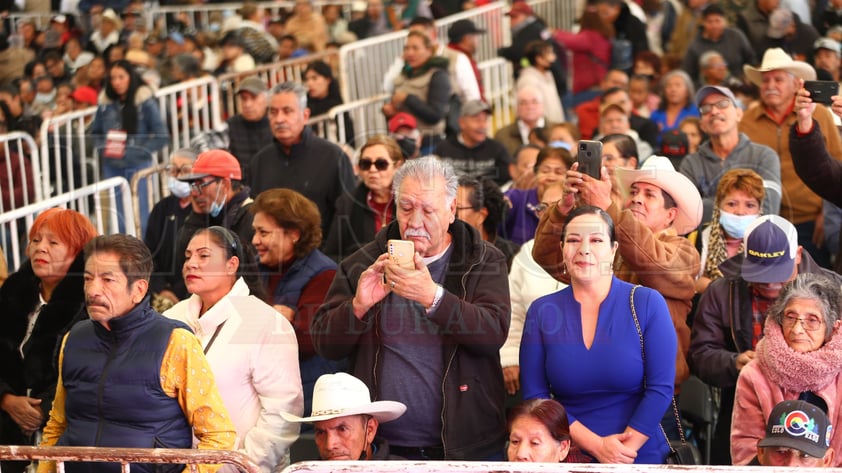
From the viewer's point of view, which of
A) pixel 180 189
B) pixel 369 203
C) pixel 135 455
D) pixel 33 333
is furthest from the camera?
pixel 180 189

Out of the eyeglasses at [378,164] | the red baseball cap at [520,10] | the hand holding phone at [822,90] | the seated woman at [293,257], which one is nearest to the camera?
the seated woman at [293,257]

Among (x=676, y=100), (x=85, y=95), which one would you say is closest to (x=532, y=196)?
(x=676, y=100)

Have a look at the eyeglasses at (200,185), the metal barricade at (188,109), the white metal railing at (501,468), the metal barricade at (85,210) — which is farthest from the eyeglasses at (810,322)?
the metal barricade at (188,109)

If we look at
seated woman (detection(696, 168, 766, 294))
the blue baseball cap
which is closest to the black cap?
seated woman (detection(696, 168, 766, 294))

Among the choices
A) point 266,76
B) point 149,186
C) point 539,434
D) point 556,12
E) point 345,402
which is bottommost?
point 539,434

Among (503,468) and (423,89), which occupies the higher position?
(423,89)

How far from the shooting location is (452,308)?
5020mm

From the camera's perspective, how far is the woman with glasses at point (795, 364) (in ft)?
16.6

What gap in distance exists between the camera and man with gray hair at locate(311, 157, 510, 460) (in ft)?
17.1

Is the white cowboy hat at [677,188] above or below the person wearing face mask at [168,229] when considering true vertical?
above

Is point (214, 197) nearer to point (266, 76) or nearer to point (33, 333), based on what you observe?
point (33, 333)

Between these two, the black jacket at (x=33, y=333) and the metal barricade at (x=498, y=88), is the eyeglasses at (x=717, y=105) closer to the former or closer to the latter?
the black jacket at (x=33, y=333)

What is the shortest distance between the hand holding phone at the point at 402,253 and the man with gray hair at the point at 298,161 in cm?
319

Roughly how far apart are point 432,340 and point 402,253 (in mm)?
492
